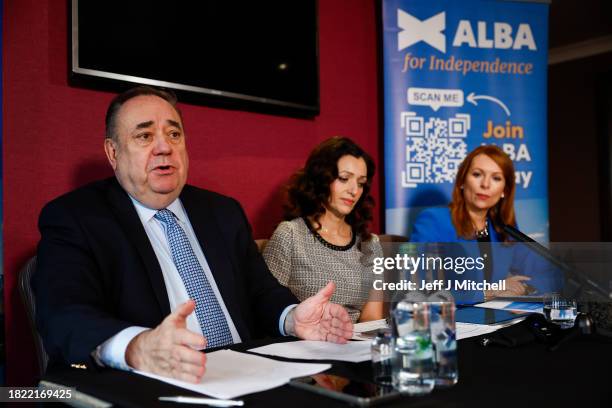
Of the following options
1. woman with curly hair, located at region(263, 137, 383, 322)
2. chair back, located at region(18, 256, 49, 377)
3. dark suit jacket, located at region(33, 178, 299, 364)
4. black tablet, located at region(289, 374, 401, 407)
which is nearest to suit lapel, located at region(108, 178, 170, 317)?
dark suit jacket, located at region(33, 178, 299, 364)

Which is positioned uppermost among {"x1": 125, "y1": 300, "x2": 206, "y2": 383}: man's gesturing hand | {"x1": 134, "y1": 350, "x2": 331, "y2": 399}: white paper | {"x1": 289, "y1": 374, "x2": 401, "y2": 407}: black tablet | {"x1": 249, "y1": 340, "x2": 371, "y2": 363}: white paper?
{"x1": 125, "y1": 300, "x2": 206, "y2": 383}: man's gesturing hand

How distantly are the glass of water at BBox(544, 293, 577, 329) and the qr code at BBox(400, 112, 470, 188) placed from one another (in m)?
2.07

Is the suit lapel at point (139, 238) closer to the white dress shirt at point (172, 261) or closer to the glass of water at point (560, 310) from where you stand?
the white dress shirt at point (172, 261)

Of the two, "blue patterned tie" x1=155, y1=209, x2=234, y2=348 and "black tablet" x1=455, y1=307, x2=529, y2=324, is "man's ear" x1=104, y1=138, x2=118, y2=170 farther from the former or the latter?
"black tablet" x1=455, y1=307, x2=529, y2=324

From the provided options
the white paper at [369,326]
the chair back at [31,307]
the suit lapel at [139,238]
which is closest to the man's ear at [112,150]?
the suit lapel at [139,238]

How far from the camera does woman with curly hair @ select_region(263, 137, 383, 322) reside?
109 inches

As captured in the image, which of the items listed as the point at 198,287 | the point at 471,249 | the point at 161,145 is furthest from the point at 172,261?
the point at 471,249

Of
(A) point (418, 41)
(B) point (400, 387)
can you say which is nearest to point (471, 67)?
(A) point (418, 41)

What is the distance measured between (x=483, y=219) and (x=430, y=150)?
0.64 m

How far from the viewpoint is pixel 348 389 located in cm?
95

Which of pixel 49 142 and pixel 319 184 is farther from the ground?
pixel 49 142

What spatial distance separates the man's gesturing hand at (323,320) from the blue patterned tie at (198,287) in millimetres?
347

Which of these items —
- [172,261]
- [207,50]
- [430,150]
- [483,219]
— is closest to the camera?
[172,261]

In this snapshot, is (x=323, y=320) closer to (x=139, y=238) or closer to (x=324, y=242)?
(x=139, y=238)
